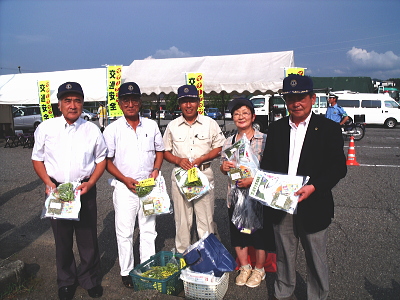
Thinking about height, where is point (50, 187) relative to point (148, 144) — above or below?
below

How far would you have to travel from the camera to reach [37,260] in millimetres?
3869

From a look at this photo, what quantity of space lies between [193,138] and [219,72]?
33.1ft

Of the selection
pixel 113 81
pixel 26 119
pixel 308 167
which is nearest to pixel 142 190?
pixel 308 167

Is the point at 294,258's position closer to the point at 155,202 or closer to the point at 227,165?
the point at 227,165

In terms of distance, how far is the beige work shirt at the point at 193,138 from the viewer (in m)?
3.39

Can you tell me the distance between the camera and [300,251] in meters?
3.96

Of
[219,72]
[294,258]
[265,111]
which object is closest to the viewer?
[294,258]

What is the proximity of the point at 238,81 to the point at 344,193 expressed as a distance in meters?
7.04

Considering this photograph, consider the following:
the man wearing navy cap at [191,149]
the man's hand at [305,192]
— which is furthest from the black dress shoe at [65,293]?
the man's hand at [305,192]

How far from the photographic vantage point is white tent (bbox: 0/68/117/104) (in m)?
13.3

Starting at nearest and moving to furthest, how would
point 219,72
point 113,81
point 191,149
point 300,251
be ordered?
point 191,149 < point 300,251 < point 113,81 < point 219,72

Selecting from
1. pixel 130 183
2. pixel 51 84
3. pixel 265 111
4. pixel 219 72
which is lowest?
pixel 130 183

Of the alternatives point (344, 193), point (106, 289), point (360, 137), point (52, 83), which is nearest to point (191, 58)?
point (52, 83)

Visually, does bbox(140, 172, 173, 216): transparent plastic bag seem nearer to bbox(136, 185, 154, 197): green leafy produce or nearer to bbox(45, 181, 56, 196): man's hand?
bbox(136, 185, 154, 197): green leafy produce
